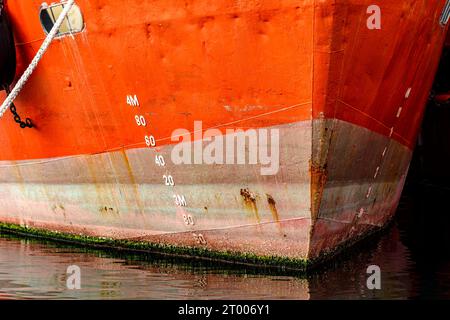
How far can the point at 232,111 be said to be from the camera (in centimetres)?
771

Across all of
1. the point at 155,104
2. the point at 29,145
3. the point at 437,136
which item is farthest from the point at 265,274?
the point at 437,136

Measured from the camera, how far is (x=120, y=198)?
9.01 m

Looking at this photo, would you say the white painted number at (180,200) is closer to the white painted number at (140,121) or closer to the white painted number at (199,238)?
the white painted number at (199,238)

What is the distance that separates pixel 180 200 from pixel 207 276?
0.86 metres

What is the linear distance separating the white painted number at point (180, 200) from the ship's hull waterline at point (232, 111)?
0.04 feet

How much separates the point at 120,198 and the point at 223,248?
1398 millimetres

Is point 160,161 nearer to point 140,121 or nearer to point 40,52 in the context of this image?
point 140,121

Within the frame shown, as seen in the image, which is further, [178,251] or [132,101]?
[178,251]

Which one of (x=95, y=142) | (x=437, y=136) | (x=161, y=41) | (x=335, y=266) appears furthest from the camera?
(x=437, y=136)

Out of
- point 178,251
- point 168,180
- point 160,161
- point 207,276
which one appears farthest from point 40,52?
point 207,276

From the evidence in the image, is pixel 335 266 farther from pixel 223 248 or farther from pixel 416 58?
pixel 416 58

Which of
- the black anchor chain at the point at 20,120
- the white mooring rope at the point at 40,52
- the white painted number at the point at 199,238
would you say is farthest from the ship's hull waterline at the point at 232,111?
the white mooring rope at the point at 40,52

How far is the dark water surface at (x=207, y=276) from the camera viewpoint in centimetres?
750

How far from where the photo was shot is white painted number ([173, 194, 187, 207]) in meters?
8.38
